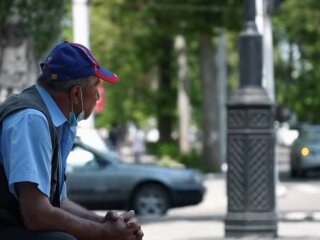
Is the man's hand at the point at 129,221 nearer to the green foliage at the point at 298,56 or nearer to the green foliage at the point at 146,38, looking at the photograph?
the green foliage at the point at 146,38

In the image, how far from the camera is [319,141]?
32531 mm

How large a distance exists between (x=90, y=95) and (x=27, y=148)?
1.24 ft

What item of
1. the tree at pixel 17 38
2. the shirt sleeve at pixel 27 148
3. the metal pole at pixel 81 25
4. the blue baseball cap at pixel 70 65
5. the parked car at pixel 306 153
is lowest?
the parked car at pixel 306 153

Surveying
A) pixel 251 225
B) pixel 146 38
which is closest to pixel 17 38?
pixel 251 225

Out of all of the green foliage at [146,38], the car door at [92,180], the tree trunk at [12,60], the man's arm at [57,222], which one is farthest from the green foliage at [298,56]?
the man's arm at [57,222]

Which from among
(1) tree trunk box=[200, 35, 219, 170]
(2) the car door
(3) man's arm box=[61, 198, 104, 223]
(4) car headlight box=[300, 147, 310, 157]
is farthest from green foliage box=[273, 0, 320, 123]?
(3) man's arm box=[61, 198, 104, 223]

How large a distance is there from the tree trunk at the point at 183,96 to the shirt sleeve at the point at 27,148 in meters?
36.9

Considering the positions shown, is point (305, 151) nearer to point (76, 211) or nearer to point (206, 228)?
point (206, 228)

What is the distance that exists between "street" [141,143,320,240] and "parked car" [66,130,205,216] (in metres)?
0.39

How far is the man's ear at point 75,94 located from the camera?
13.0 feet

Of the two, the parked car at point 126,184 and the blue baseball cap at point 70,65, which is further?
the parked car at point 126,184

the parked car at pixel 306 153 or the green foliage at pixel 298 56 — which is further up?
the green foliage at pixel 298 56

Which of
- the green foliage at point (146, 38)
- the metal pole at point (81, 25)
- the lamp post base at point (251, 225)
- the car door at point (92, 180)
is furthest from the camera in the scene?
the green foliage at point (146, 38)

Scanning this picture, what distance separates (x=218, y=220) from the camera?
1588 cm
